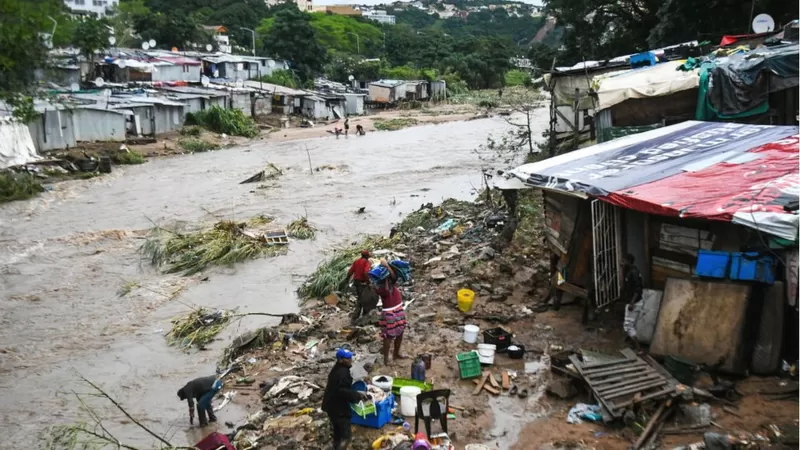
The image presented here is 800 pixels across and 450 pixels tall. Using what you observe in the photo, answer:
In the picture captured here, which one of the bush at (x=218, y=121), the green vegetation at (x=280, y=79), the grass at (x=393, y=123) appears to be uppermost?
the green vegetation at (x=280, y=79)

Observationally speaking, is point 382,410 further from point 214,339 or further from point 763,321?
point 214,339

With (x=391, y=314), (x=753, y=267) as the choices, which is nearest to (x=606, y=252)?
(x=753, y=267)

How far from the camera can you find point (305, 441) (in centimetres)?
713

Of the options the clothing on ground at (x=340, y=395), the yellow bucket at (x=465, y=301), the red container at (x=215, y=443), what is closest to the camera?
the clothing on ground at (x=340, y=395)

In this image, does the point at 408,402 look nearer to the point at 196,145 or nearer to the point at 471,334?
the point at 471,334

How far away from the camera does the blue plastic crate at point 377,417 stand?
708 cm

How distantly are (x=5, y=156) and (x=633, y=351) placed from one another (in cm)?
2296

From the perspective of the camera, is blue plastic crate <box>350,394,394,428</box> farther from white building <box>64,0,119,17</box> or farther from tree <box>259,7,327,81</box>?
white building <box>64,0,119,17</box>

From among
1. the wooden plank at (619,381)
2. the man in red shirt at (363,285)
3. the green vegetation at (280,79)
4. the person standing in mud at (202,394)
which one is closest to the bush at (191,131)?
the green vegetation at (280,79)

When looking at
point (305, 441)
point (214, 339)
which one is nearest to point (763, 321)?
point (305, 441)

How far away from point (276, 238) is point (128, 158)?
48.5ft

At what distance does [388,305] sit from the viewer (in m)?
8.61

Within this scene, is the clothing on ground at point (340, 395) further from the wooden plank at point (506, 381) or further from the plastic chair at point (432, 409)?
the wooden plank at point (506, 381)

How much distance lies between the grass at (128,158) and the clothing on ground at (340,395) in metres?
24.3
